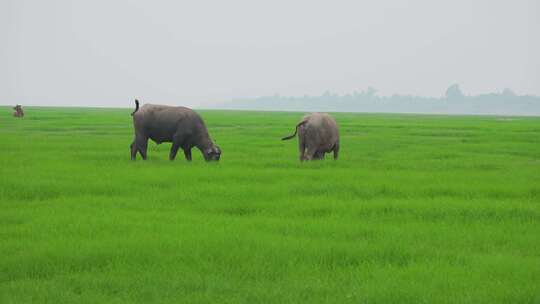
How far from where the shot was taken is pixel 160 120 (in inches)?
678

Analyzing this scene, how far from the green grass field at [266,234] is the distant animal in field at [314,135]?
110 cm

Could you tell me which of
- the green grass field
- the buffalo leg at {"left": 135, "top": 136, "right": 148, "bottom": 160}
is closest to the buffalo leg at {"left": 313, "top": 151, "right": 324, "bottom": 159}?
the green grass field

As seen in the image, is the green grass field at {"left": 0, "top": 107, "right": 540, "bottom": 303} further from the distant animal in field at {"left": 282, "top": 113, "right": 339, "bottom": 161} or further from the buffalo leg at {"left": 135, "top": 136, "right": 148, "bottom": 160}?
the buffalo leg at {"left": 135, "top": 136, "right": 148, "bottom": 160}

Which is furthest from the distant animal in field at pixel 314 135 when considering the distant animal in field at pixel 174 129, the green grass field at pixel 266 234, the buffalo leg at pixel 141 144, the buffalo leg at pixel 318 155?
the buffalo leg at pixel 141 144

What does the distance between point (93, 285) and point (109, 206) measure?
409 centimetres

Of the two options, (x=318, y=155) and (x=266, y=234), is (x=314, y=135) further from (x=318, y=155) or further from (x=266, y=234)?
(x=266, y=234)

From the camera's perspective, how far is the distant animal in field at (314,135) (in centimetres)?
1659

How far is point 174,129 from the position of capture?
1719cm

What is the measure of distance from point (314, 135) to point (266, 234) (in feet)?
28.3

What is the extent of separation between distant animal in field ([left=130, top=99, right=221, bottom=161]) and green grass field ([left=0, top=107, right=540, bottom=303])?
1.62m

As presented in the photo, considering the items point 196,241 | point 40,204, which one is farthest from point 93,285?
point 40,204

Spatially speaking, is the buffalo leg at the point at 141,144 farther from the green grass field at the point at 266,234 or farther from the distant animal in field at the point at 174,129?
the green grass field at the point at 266,234

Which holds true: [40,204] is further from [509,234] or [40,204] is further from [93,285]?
[509,234]

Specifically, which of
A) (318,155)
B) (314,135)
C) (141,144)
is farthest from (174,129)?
(318,155)
